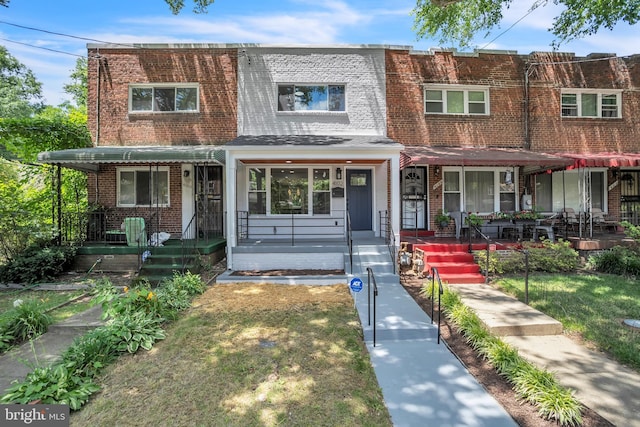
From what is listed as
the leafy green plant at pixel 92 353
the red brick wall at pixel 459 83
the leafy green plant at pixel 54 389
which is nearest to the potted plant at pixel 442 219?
the red brick wall at pixel 459 83

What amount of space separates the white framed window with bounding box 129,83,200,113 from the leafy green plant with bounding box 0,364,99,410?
977cm

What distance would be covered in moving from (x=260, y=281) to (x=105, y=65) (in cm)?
979

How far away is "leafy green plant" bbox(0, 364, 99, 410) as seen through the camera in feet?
10.7

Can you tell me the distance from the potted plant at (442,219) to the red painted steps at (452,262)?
2292mm

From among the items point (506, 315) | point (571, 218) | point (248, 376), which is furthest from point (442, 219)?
point (248, 376)

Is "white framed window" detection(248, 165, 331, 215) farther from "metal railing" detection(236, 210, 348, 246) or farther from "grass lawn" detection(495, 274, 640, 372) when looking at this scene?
"grass lawn" detection(495, 274, 640, 372)

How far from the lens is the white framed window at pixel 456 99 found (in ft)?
38.9

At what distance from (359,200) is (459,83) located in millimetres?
5679

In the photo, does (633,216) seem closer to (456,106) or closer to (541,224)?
(541,224)

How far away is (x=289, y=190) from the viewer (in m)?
11.3

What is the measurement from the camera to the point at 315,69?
1146cm

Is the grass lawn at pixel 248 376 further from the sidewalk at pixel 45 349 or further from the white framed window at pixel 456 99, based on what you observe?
the white framed window at pixel 456 99

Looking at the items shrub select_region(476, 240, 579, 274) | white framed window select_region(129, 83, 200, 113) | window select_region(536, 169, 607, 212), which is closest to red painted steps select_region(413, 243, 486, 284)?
shrub select_region(476, 240, 579, 274)

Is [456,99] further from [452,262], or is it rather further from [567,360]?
[567,360]
